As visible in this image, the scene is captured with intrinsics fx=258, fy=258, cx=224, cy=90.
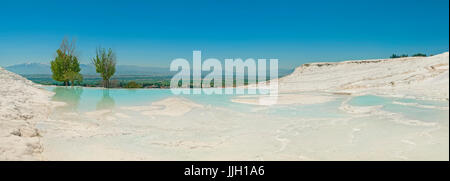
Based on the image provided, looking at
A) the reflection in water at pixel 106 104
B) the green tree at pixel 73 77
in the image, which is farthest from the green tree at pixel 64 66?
the reflection in water at pixel 106 104

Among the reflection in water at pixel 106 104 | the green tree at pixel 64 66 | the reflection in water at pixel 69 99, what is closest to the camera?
the reflection in water at pixel 69 99

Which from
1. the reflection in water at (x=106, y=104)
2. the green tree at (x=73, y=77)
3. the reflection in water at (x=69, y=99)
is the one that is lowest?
the reflection in water at (x=106, y=104)

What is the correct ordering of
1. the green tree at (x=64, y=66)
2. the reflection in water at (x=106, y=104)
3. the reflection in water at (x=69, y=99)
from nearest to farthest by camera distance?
the reflection in water at (x=69, y=99), the reflection in water at (x=106, y=104), the green tree at (x=64, y=66)

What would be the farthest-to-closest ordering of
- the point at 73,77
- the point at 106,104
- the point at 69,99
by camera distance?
the point at 73,77, the point at 69,99, the point at 106,104

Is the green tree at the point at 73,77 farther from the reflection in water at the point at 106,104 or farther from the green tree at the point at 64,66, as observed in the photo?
the reflection in water at the point at 106,104

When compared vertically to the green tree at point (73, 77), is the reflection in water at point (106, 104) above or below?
below

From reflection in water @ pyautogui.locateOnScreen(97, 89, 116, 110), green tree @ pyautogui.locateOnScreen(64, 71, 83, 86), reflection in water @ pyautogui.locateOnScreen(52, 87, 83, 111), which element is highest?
green tree @ pyautogui.locateOnScreen(64, 71, 83, 86)

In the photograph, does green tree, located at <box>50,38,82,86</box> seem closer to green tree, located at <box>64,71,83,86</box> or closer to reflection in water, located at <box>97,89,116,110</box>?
green tree, located at <box>64,71,83,86</box>

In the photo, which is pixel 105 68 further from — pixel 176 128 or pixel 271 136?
pixel 271 136

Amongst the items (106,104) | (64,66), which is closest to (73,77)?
(64,66)

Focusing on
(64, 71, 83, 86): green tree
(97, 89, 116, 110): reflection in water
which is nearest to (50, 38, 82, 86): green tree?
(64, 71, 83, 86): green tree

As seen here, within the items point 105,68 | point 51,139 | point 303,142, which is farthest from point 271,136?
point 105,68

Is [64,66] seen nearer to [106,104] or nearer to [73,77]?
[73,77]
